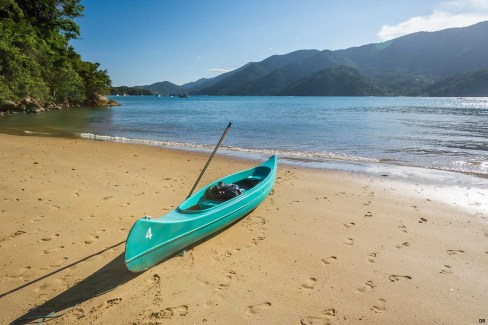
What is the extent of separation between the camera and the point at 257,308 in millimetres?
3865

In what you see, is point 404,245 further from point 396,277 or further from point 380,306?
point 380,306

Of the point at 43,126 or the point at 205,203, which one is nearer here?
the point at 205,203

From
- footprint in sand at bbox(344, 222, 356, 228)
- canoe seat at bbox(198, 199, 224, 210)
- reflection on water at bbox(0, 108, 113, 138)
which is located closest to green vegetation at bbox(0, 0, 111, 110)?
reflection on water at bbox(0, 108, 113, 138)

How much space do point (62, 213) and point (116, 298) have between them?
3.37 meters

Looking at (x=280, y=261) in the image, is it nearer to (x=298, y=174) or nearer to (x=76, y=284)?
(x=76, y=284)

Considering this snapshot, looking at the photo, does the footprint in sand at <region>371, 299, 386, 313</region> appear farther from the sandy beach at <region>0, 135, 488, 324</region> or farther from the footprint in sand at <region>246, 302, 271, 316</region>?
the footprint in sand at <region>246, 302, 271, 316</region>

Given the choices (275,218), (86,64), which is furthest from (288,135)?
(86,64)

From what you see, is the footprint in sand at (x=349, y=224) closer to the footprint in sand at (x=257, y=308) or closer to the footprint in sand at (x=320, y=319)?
the footprint in sand at (x=320, y=319)

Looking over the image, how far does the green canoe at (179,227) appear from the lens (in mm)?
4176

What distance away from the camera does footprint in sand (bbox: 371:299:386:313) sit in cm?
388

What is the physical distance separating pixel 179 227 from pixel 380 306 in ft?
10.2

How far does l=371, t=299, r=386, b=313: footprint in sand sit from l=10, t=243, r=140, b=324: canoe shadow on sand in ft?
11.1

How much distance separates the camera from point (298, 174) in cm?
1084

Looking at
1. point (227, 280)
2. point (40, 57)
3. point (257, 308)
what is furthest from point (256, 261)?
point (40, 57)
